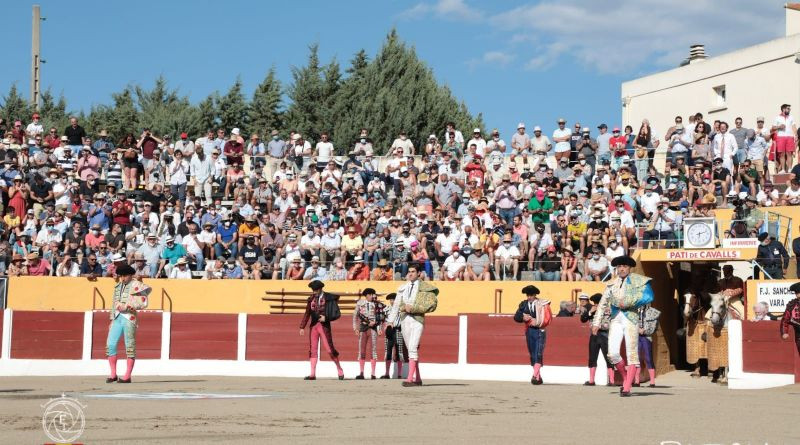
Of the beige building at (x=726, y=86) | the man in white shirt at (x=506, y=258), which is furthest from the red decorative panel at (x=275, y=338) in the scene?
the beige building at (x=726, y=86)

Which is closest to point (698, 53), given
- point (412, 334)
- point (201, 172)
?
point (201, 172)

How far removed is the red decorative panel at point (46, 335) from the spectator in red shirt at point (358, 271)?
14.6 feet

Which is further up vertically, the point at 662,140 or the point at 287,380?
the point at 662,140

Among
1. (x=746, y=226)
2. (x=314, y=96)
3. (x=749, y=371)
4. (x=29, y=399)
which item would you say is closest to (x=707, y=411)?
(x=749, y=371)

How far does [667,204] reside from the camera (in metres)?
20.0

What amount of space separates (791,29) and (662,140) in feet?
14.0

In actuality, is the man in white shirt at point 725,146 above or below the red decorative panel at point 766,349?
above

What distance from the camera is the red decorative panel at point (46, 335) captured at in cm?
2000

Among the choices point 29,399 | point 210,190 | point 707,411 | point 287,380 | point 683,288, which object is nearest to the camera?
point 707,411

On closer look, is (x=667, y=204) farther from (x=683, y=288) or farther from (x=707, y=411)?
(x=707, y=411)

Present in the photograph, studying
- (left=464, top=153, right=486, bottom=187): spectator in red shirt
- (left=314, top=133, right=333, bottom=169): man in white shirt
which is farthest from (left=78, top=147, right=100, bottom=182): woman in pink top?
(left=464, top=153, right=486, bottom=187): spectator in red shirt

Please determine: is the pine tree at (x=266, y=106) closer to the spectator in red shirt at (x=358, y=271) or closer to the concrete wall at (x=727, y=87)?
the concrete wall at (x=727, y=87)

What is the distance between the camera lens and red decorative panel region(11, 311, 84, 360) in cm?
2000

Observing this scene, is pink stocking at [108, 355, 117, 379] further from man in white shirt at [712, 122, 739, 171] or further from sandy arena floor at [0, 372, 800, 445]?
man in white shirt at [712, 122, 739, 171]
